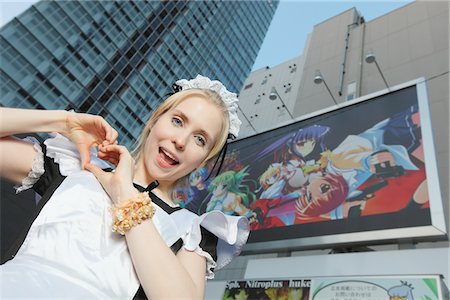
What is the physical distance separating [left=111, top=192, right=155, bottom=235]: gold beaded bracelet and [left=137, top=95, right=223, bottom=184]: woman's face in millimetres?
197

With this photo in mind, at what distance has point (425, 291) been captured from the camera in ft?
8.89

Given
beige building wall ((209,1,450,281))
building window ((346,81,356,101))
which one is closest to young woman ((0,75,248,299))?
beige building wall ((209,1,450,281))

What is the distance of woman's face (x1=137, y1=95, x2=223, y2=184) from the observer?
0.86 meters

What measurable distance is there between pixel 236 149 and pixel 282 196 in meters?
1.94

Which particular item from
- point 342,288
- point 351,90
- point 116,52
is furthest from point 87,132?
point 116,52

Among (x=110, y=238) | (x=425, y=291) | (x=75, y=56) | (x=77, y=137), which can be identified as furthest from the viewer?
(x=75, y=56)

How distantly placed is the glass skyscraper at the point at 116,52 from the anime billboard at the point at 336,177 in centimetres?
1656

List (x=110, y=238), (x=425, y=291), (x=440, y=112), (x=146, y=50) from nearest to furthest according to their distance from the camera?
(x=110, y=238)
(x=425, y=291)
(x=440, y=112)
(x=146, y=50)

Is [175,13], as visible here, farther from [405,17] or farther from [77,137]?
[77,137]

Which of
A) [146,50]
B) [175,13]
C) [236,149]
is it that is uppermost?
[175,13]

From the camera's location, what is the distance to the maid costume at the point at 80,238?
588 mm

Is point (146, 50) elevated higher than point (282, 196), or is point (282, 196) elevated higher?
point (146, 50)

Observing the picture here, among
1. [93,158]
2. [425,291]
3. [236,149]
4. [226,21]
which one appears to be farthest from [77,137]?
[226,21]

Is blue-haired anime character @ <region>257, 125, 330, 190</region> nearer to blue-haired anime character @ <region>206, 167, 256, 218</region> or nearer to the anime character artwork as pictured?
the anime character artwork
